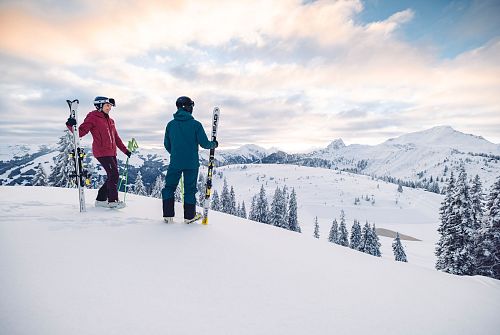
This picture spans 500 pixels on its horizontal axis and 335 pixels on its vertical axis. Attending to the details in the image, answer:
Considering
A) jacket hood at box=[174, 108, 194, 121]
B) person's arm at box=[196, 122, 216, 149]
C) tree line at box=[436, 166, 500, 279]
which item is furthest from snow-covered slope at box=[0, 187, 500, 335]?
tree line at box=[436, 166, 500, 279]

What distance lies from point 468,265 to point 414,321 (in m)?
25.1

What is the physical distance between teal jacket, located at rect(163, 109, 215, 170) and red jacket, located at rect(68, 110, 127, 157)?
6.91 feet

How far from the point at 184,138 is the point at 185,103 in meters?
0.79

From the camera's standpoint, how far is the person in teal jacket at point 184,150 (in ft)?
19.1

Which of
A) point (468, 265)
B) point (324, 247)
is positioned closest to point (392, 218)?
point (468, 265)

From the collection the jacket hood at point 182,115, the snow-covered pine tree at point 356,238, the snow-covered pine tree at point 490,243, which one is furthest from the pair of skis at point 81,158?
the snow-covered pine tree at point 356,238

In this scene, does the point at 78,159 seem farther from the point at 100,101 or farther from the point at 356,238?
the point at 356,238

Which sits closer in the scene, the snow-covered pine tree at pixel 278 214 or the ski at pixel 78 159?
the ski at pixel 78 159

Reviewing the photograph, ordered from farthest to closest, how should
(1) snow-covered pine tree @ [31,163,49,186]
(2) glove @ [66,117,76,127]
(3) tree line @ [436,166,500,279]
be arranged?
1. (1) snow-covered pine tree @ [31,163,49,186]
2. (3) tree line @ [436,166,500,279]
3. (2) glove @ [66,117,76,127]

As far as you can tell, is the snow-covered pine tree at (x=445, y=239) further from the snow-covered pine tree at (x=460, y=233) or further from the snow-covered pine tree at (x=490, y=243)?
the snow-covered pine tree at (x=490, y=243)

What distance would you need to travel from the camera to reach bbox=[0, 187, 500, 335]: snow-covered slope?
92.0 inches

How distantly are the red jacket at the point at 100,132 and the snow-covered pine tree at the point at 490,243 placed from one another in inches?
1011

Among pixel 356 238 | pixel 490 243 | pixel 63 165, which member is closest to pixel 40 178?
pixel 63 165

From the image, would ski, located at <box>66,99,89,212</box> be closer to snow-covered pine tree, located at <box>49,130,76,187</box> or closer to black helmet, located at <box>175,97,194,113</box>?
black helmet, located at <box>175,97,194,113</box>
